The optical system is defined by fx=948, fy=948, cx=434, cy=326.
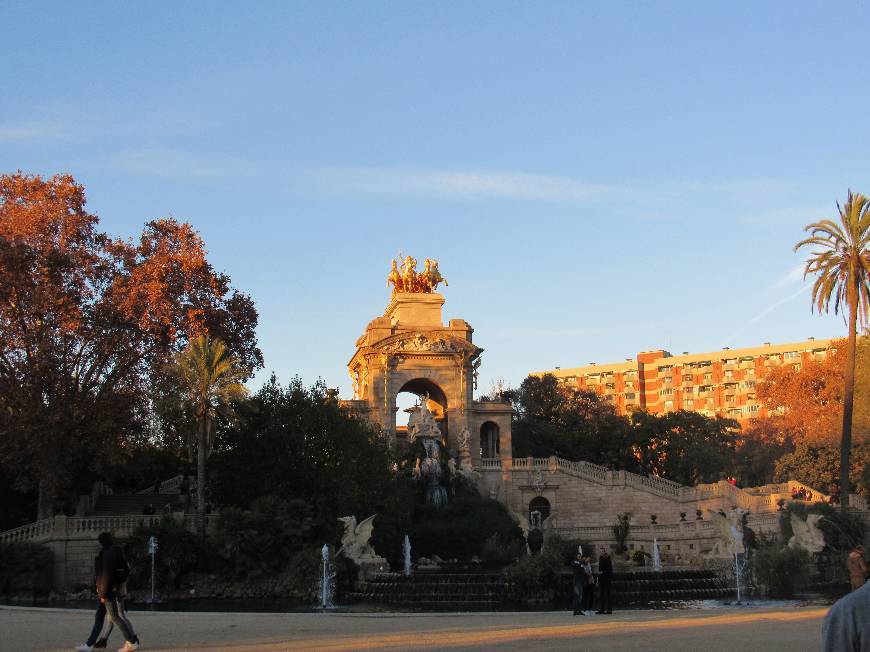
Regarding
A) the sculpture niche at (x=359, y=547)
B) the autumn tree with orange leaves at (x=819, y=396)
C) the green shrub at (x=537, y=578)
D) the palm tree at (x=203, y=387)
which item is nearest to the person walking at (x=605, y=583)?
the green shrub at (x=537, y=578)

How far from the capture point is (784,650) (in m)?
14.2

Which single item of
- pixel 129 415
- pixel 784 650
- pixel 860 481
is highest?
pixel 129 415

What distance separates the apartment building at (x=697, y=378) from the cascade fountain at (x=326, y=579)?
298 feet

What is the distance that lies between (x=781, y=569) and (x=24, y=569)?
26.6m

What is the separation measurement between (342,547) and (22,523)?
55.0ft

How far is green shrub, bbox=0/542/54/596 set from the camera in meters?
34.3

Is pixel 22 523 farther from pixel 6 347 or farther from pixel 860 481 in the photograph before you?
pixel 860 481

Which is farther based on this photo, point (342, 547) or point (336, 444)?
point (336, 444)

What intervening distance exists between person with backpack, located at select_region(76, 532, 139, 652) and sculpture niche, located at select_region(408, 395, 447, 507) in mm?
40730

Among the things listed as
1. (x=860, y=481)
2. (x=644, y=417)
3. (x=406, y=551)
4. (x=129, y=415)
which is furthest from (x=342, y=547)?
(x=644, y=417)

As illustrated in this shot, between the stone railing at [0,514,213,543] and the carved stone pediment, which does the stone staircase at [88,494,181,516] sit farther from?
the carved stone pediment

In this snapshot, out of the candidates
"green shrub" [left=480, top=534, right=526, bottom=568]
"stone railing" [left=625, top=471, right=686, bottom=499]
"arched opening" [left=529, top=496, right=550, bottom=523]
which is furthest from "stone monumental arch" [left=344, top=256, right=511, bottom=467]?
"green shrub" [left=480, top=534, right=526, bottom=568]

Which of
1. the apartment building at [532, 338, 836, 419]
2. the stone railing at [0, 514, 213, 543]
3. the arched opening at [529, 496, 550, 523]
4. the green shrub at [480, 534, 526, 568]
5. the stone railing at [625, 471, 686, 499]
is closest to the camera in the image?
the stone railing at [0, 514, 213, 543]

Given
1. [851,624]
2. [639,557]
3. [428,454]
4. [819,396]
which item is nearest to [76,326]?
[428,454]
